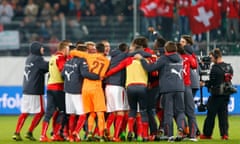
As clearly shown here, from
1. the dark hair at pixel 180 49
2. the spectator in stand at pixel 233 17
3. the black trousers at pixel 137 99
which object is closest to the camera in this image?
the black trousers at pixel 137 99

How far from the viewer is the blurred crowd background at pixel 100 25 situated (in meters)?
33.8

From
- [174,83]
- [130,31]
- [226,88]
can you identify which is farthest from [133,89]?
[130,31]

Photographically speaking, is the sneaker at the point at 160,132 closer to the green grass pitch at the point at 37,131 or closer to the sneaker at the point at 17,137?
the green grass pitch at the point at 37,131

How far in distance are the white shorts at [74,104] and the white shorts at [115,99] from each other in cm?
60

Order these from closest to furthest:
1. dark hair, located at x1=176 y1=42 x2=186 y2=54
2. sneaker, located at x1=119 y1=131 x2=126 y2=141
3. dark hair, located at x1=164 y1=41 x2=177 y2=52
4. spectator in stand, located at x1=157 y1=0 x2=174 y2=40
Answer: dark hair, located at x1=164 y1=41 x2=177 y2=52, sneaker, located at x1=119 y1=131 x2=126 y2=141, dark hair, located at x1=176 y1=42 x2=186 y2=54, spectator in stand, located at x1=157 y1=0 x2=174 y2=40

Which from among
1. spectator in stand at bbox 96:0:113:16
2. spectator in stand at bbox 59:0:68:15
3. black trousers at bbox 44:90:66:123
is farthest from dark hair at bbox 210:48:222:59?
spectator in stand at bbox 59:0:68:15

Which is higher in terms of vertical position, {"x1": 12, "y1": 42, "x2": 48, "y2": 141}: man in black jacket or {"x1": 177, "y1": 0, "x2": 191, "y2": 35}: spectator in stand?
{"x1": 177, "y1": 0, "x2": 191, "y2": 35}: spectator in stand

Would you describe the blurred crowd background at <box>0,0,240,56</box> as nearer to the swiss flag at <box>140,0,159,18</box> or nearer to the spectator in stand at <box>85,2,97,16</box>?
the spectator in stand at <box>85,2,97,16</box>

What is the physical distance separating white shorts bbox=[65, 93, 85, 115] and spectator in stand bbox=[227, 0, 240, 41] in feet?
36.8

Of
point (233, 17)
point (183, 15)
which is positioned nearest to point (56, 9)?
point (183, 15)

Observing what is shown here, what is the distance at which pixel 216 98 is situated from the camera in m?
24.6

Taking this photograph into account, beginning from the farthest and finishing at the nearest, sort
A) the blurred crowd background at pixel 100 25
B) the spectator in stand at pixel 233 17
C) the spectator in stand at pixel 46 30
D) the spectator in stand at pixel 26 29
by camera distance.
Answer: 1. the spectator in stand at pixel 46 30
2. the spectator in stand at pixel 26 29
3. the spectator in stand at pixel 233 17
4. the blurred crowd background at pixel 100 25

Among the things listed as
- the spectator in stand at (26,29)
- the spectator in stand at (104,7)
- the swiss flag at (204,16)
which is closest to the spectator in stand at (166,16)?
the swiss flag at (204,16)

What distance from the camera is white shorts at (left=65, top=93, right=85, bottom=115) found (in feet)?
77.2
